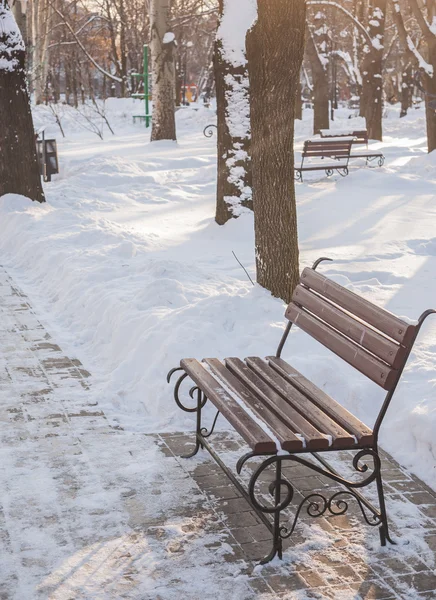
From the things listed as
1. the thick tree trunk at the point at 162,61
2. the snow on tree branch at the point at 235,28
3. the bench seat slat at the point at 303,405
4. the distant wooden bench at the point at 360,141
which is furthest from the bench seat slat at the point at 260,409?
the thick tree trunk at the point at 162,61

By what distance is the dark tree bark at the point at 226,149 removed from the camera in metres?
11.2

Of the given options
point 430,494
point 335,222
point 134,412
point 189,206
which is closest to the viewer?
point 430,494

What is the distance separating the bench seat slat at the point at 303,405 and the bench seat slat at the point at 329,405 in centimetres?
2

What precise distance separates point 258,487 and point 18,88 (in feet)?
32.4

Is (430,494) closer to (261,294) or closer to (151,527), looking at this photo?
(151,527)

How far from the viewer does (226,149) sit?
1156cm

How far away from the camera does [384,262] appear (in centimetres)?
966

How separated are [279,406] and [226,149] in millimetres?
7870

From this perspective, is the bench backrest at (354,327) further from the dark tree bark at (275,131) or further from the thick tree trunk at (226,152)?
the thick tree trunk at (226,152)

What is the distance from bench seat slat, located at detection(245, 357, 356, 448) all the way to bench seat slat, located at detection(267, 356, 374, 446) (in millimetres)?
25

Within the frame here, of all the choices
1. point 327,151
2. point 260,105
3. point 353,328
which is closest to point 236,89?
point 260,105

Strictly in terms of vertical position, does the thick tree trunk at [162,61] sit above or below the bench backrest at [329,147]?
above

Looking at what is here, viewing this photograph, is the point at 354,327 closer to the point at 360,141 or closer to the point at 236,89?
the point at 236,89

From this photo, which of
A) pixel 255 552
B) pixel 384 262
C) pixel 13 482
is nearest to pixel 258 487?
pixel 255 552
